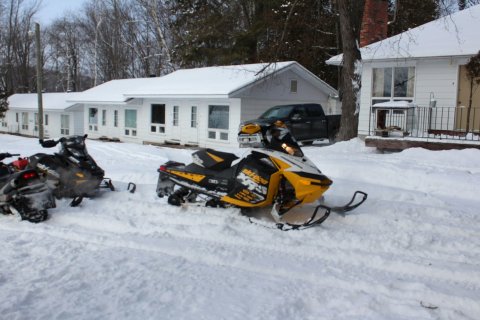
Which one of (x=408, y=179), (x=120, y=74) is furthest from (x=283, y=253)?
(x=120, y=74)

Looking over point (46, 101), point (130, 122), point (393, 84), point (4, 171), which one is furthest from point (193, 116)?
point (46, 101)

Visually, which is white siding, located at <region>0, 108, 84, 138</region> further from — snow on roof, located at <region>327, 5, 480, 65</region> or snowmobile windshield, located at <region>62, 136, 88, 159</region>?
snowmobile windshield, located at <region>62, 136, 88, 159</region>

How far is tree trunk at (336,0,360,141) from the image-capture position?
47.1ft

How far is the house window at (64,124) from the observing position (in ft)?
104

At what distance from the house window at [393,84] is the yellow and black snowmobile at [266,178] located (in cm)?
950

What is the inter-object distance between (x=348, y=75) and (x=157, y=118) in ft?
35.1

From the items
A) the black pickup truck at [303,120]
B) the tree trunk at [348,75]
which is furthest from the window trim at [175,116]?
the tree trunk at [348,75]

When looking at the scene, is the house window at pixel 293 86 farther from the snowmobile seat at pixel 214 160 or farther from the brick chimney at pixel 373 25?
the snowmobile seat at pixel 214 160

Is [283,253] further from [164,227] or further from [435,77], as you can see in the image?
[435,77]

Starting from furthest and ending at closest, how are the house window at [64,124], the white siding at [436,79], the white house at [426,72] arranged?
1. the house window at [64,124]
2. the white siding at [436,79]
3. the white house at [426,72]

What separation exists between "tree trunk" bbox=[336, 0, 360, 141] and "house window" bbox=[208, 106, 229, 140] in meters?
5.56

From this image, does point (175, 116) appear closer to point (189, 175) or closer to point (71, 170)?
point (71, 170)

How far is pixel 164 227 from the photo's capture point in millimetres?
5465

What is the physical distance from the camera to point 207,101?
19.7 metres
